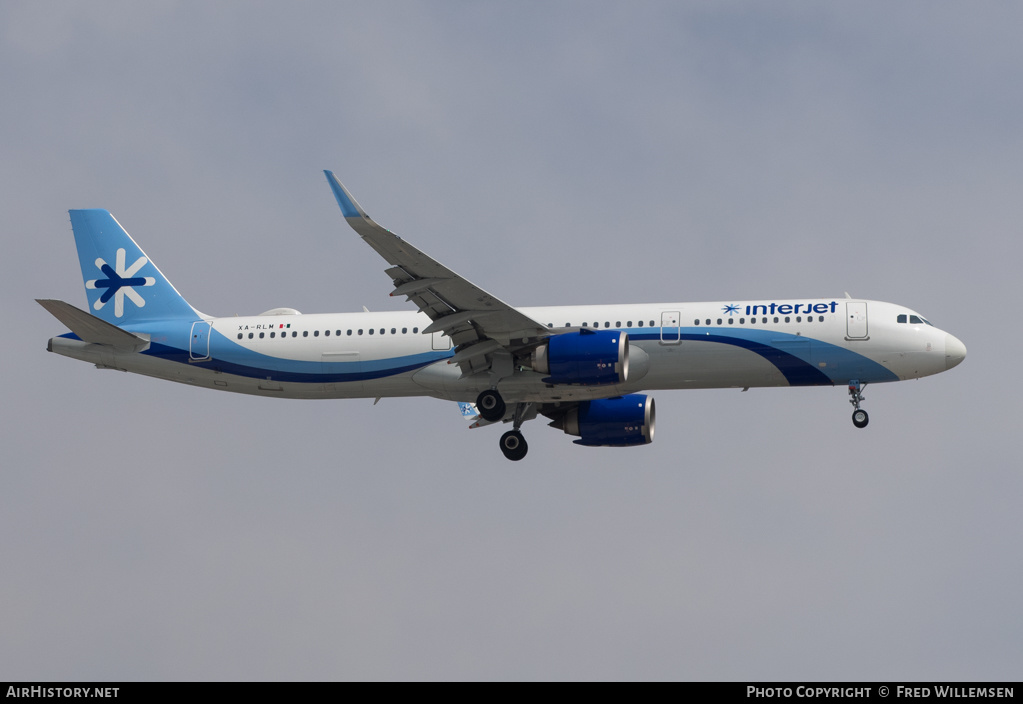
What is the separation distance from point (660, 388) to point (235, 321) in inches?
595

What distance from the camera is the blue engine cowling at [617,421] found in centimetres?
4766

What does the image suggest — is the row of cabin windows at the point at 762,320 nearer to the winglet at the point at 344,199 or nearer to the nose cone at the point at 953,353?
the nose cone at the point at 953,353

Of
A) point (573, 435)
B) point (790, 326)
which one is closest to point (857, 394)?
point (790, 326)

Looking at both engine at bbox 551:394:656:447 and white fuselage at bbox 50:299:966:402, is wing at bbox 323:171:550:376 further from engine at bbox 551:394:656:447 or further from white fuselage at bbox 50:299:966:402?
engine at bbox 551:394:656:447

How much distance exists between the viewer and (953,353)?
43.5m

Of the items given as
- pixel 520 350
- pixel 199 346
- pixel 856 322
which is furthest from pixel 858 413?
pixel 199 346

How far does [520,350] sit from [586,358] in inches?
99.2

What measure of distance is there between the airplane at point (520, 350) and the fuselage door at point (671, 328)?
0.15 feet

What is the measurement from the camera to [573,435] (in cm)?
4862

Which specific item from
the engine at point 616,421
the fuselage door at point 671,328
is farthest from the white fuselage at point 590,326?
the engine at point 616,421

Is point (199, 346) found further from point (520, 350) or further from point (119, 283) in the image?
point (520, 350)

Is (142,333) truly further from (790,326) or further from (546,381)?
(790,326)
